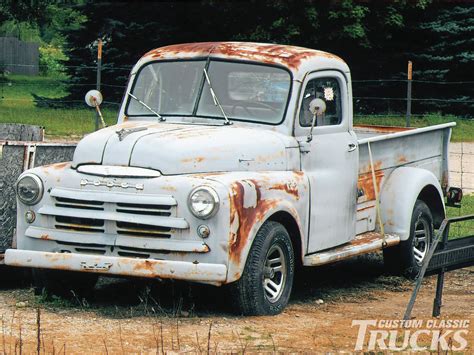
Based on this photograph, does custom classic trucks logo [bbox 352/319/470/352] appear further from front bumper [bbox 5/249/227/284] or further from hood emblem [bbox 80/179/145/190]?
hood emblem [bbox 80/179/145/190]

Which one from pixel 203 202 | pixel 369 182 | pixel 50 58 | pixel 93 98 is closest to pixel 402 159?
pixel 369 182

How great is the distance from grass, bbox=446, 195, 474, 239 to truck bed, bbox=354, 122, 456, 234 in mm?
1585

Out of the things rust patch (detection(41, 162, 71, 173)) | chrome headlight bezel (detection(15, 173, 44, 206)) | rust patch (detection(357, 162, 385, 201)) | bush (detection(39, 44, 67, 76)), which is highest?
rust patch (detection(41, 162, 71, 173))

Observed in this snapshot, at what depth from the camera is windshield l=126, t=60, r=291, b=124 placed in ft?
31.0

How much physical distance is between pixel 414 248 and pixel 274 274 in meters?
2.51

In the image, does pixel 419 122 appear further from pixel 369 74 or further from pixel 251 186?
pixel 251 186

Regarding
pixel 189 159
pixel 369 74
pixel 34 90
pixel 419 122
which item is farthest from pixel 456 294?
pixel 34 90

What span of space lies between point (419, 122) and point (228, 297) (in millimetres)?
20742

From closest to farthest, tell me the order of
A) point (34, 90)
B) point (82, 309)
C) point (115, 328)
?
point (115, 328) → point (82, 309) → point (34, 90)

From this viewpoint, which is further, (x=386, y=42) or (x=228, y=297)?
(x=386, y=42)

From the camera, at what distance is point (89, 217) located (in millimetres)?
8500

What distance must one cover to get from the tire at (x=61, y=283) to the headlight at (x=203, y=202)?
4.18 ft

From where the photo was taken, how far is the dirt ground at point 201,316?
7.59 metres

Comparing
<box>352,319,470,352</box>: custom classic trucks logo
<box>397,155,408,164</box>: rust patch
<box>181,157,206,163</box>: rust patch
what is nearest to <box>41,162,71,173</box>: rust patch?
<box>181,157,206,163</box>: rust patch
